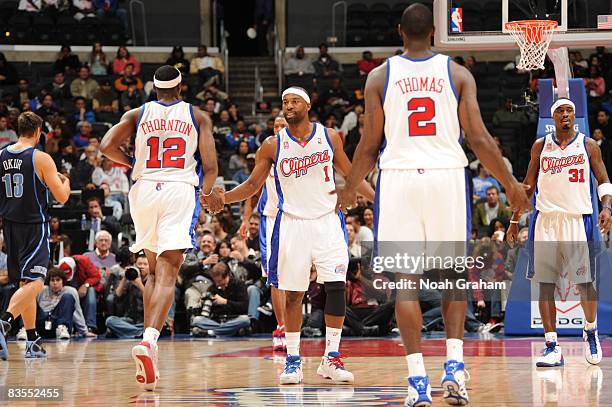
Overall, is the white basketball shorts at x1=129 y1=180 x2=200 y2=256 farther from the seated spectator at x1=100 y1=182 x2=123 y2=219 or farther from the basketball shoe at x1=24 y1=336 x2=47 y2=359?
the seated spectator at x1=100 y1=182 x2=123 y2=219

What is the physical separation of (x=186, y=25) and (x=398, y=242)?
20492mm

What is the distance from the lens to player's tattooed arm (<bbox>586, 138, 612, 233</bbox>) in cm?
937

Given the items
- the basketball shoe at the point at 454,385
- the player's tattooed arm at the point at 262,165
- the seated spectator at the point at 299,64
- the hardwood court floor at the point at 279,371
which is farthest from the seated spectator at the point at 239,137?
the basketball shoe at the point at 454,385

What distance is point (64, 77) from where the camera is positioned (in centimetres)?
2244

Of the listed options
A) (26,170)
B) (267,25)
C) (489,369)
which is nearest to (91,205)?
(26,170)

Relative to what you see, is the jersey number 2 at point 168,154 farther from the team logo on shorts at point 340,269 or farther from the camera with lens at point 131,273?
the camera with lens at point 131,273

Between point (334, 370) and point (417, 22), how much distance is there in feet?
10.1

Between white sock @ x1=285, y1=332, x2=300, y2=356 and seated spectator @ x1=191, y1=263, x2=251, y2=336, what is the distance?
18.5 feet

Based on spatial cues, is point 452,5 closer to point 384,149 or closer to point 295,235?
point 295,235

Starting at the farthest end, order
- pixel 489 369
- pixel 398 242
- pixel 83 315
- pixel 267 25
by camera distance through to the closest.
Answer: pixel 267 25, pixel 83 315, pixel 489 369, pixel 398 242

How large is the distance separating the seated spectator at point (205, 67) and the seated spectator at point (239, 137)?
9.45ft

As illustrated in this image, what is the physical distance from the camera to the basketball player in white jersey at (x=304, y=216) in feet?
26.6

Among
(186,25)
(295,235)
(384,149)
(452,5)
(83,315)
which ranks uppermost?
(186,25)

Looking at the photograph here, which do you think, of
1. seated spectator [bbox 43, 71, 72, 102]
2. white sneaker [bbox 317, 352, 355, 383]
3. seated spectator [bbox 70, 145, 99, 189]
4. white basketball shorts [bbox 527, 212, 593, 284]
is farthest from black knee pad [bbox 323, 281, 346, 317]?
seated spectator [bbox 43, 71, 72, 102]
